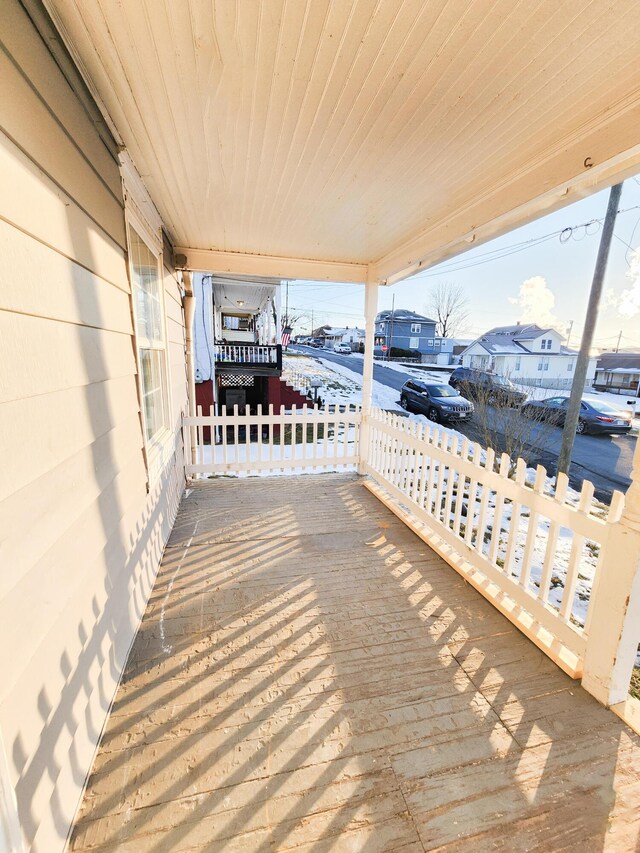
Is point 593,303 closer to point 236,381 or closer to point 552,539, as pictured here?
point 552,539

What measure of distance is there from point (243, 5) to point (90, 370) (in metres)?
1.31

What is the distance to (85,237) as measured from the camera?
1.37 metres

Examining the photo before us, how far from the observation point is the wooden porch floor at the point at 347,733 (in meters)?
1.17

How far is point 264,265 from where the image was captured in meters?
4.10

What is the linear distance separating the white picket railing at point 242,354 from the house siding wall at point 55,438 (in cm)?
783

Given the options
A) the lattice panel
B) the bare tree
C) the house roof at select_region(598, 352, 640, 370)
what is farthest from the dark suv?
the bare tree

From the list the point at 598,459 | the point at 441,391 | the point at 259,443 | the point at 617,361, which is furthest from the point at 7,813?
the point at 617,361

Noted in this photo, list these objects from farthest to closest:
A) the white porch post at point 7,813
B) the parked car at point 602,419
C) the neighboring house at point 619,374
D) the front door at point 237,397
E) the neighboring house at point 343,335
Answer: the neighboring house at point 343,335 → the neighboring house at point 619,374 → the front door at point 237,397 → the parked car at point 602,419 → the white porch post at point 7,813

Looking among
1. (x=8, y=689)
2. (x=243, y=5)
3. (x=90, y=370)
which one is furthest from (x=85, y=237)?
(x=8, y=689)

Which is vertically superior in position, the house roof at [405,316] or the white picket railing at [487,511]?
the house roof at [405,316]

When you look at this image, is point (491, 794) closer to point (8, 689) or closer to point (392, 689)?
point (392, 689)

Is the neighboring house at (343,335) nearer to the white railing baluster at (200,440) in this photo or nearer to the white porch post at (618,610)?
the white railing baluster at (200,440)

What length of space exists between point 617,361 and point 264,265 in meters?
15.5

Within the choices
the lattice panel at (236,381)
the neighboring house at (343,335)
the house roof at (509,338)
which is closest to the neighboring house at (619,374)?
the house roof at (509,338)
